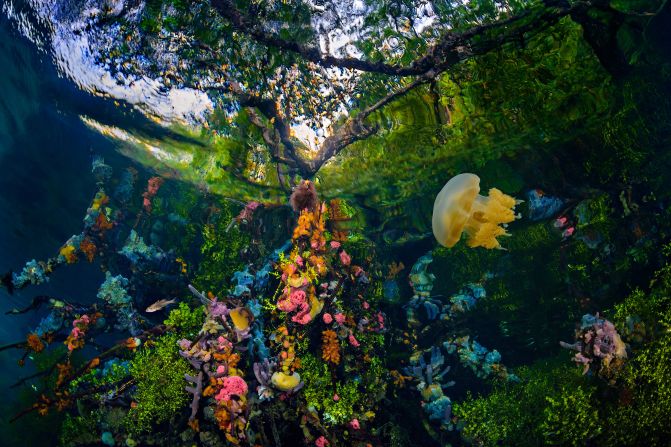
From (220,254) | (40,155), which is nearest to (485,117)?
(220,254)

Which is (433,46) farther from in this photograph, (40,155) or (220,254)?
(40,155)

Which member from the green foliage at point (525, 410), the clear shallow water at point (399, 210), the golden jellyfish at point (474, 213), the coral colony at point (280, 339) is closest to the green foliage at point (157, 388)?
the coral colony at point (280, 339)

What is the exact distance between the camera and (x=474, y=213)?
209 inches

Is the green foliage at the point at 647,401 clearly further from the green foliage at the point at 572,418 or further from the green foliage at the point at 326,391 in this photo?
the green foliage at the point at 326,391

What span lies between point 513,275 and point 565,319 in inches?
76.3

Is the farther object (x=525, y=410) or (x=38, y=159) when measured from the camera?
(x=38, y=159)

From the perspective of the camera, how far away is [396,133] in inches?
325

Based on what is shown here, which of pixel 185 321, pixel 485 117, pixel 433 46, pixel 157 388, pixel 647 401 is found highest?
pixel 433 46

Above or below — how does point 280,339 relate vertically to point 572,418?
above

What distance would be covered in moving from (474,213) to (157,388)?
7823 millimetres

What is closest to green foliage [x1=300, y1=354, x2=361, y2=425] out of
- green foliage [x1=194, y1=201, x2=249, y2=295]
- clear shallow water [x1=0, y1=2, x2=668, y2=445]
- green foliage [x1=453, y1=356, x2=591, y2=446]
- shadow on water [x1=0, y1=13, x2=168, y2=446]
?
clear shallow water [x1=0, y1=2, x2=668, y2=445]

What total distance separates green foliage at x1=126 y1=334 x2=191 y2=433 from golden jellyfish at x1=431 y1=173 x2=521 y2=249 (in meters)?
6.83

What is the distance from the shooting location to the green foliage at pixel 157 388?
304 inches

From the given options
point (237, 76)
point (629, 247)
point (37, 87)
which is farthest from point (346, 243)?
point (37, 87)
